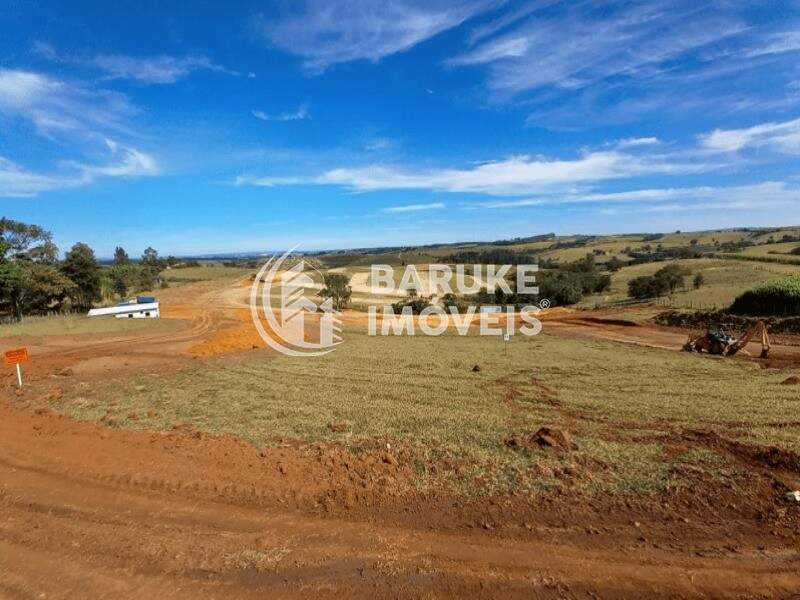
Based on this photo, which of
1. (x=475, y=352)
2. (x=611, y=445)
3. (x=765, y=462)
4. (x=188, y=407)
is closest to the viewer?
(x=765, y=462)

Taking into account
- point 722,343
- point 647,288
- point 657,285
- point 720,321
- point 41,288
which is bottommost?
point 720,321

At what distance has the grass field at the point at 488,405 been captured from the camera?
24.4 feet

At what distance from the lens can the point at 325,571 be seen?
4.79m

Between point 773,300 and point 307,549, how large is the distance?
33652 mm

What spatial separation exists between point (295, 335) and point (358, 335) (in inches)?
143

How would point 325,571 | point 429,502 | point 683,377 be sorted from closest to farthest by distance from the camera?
point 325,571 < point 429,502 < point 683,377

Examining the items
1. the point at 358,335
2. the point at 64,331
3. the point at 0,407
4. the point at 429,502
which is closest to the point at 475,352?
the point at 358,335

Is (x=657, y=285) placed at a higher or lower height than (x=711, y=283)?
higher

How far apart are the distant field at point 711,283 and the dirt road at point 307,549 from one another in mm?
34662

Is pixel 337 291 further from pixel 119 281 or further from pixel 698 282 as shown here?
pixel 698 282

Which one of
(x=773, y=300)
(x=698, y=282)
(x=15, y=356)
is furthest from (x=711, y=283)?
(x=15, y=356)

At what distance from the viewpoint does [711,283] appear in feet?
154

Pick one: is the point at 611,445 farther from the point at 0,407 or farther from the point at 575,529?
the point at 0,407

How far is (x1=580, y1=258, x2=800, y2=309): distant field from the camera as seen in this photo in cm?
3641
